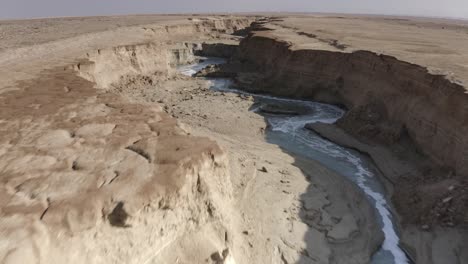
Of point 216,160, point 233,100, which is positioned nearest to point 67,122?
point 216,160

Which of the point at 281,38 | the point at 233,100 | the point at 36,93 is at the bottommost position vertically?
the point at 233,100

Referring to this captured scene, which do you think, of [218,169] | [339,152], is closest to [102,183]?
[218,169]

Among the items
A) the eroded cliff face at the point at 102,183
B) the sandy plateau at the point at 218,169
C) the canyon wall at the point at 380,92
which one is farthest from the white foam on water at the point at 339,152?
the eroded cliff face at the point at 102,183

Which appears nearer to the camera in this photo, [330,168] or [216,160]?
Answer: [216,160]

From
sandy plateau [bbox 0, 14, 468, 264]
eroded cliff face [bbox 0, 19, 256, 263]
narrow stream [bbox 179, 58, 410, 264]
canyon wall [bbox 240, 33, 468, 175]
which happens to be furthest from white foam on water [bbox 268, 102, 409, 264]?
eroded cliff face [bbox 0, 19, 256, 263]

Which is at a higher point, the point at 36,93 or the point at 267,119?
the point at 36,93

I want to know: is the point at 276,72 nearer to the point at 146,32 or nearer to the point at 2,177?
the point at 146,32

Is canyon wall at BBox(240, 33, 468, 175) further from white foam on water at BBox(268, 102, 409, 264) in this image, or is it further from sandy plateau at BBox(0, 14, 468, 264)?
white foam on water at BBox(268, 102, 409, 264)
